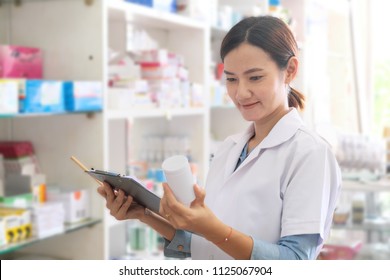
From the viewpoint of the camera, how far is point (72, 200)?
254 cm

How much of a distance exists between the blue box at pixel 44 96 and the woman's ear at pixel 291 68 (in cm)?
107

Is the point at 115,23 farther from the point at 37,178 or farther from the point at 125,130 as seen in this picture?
the point at 37,178

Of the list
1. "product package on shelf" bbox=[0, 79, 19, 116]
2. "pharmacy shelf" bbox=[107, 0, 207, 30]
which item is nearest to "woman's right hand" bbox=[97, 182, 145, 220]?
"product package on shelf" bbox=[0, 79, 19, 116]

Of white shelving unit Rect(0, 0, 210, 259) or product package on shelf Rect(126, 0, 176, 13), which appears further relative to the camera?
product package on shelf Rect(126, 0, 176, 13)

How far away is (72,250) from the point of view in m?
2.69

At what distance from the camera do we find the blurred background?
8.02 ft

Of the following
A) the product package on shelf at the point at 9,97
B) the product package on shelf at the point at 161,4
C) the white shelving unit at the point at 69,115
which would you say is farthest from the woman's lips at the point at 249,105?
the product package on shelf at the point at 161,4

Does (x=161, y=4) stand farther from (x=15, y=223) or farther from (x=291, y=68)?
(x=291, y=68)

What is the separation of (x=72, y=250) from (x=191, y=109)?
1160mm

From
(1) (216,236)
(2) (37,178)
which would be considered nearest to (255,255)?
(1) (216,236)

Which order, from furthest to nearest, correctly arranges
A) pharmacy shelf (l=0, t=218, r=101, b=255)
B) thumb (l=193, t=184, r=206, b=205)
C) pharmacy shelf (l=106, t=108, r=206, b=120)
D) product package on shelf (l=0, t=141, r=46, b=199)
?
pharmacy shelf (l=106, t=108, r=206, b=120)
product package on shelf (l=0, t=141, r=46, b=199)
pharmacy shelf (l=0, t=218, r=101, b=255)
thumb (l=193, t=184, r=206, b=205)

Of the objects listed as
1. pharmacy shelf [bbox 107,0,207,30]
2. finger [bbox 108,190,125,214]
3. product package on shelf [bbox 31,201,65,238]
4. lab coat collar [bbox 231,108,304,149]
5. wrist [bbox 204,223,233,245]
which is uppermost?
pharmacy shelf [bbox 107,0,207,30]

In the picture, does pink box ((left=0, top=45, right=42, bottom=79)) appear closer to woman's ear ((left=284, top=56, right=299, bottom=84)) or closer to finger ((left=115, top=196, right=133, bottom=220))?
finger ((left=115, top=196, right=133, bottom=220))

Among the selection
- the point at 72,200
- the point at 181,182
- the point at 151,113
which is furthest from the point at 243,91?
the point at 151,113
